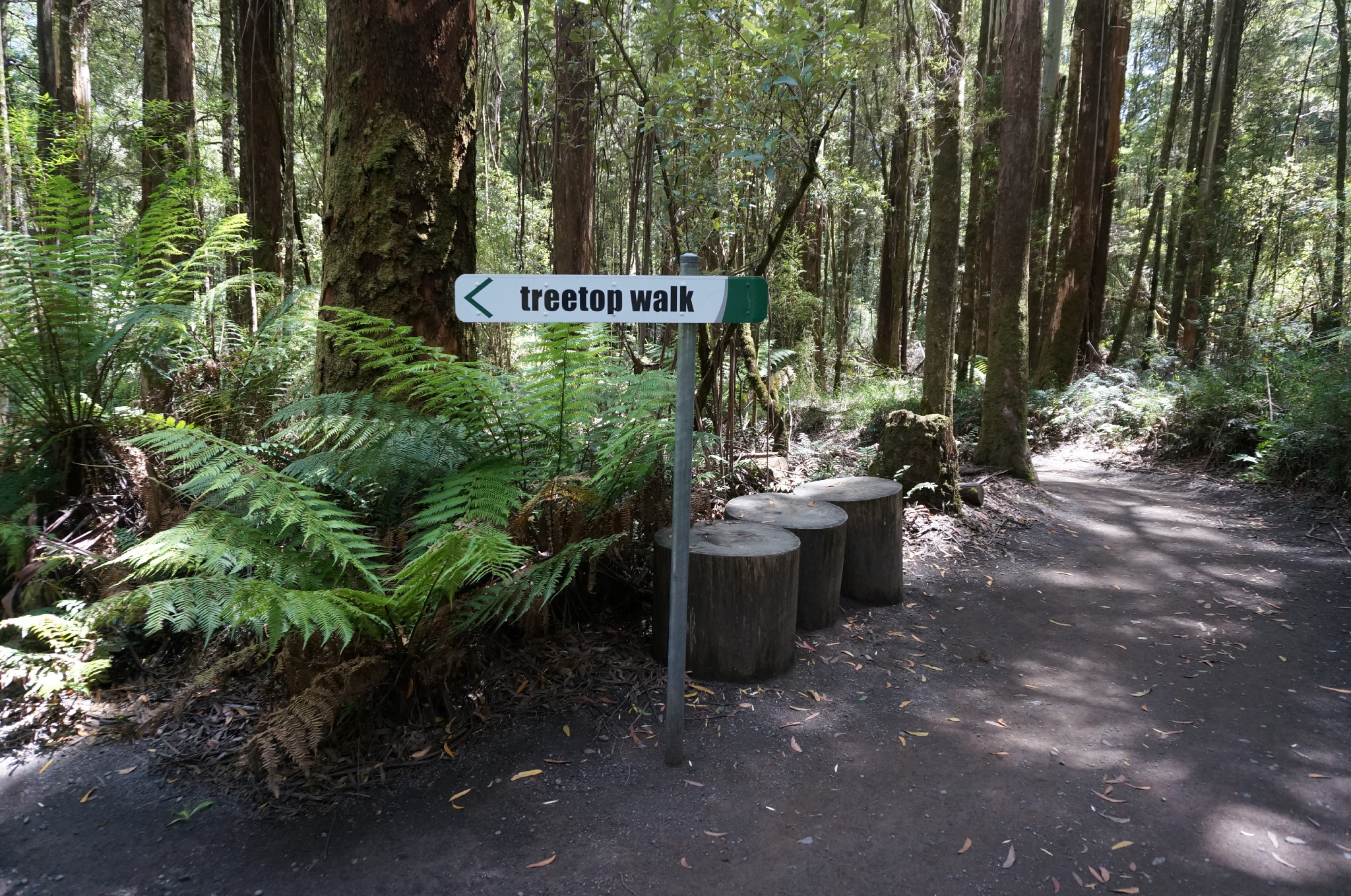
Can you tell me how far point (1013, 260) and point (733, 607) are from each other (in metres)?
6.74

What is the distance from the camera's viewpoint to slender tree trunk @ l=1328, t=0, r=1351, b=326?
13.4 metres

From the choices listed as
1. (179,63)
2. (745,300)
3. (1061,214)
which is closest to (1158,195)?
(1061,214)

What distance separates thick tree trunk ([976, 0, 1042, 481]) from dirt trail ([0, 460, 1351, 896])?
13.6 feet

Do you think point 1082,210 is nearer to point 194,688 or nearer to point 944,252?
point 944,252

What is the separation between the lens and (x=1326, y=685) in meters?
3.68

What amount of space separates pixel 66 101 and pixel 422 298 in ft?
36.4

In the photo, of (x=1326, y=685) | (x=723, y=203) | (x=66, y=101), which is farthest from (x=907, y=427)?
(x=66, y=101)

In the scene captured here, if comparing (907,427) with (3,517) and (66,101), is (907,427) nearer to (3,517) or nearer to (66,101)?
(3,517)

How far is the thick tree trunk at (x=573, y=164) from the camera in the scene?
682 cm

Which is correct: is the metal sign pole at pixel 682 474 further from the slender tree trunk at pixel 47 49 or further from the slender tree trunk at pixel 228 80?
the slender tree trunk at pixel 47 49

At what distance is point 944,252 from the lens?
29.2 feet

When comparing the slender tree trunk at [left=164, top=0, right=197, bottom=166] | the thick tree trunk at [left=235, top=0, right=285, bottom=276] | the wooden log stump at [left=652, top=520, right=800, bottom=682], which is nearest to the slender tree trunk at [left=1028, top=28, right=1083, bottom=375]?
the wooden log stump at [left=652, top=520, right=800, bottom=682]

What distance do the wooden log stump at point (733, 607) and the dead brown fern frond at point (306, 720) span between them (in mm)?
1387

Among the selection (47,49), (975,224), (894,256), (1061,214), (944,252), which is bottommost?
(944,252)
